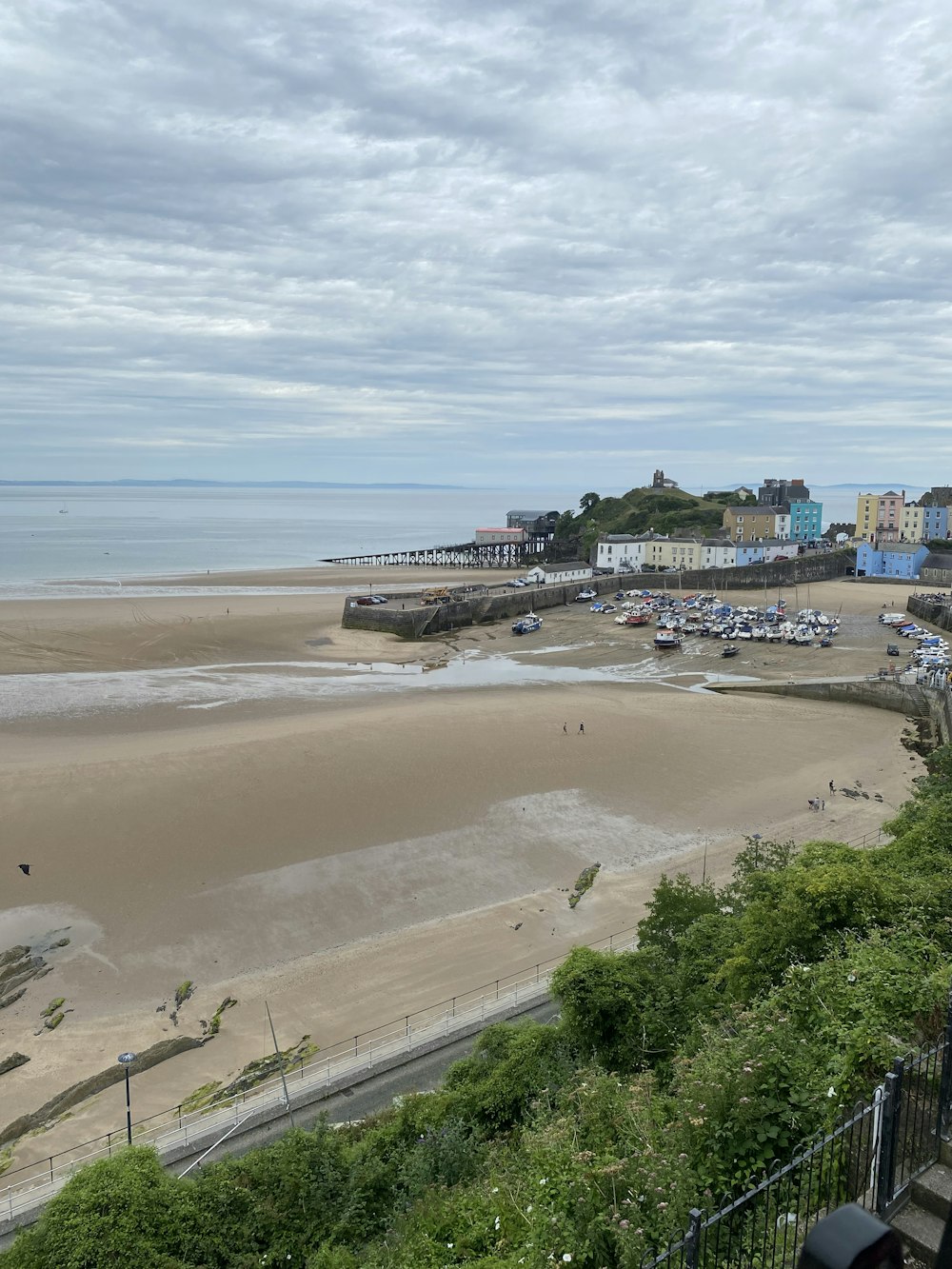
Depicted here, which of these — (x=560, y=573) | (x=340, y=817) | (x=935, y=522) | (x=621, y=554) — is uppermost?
(x=935, y=522)

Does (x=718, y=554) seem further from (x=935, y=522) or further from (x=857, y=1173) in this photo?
(x=857, y=1173)

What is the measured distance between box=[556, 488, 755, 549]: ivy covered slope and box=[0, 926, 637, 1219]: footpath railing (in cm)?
7379

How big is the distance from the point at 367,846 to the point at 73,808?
7.48 meters

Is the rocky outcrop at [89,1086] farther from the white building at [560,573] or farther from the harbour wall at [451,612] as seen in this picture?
the white building at [560,573]

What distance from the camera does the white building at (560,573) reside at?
63156mm

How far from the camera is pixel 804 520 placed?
3708 inches

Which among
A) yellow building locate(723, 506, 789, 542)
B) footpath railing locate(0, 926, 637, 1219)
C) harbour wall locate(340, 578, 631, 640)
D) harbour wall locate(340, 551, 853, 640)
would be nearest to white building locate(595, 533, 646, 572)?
harbour wall locate(340, 551, 853, 640)

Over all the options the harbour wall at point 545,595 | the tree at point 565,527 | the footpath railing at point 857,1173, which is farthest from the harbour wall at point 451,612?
the footpath railing at point 857,1173

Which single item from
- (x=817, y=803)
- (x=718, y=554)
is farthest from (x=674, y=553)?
(x=817, y=803)

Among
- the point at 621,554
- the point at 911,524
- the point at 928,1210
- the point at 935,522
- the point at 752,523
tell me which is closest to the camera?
the point at 928,1210

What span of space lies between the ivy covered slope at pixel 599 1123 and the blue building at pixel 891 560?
66078 mm

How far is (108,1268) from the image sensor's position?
20.1 feet

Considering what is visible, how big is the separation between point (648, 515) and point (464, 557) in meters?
22.4

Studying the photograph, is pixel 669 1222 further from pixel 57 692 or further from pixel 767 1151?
pixel 57 692
